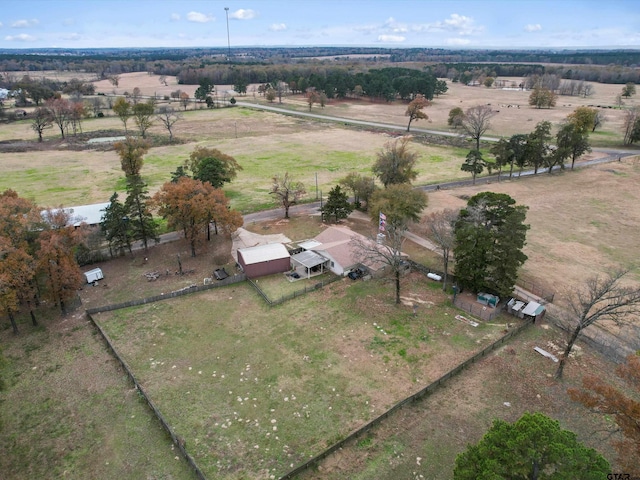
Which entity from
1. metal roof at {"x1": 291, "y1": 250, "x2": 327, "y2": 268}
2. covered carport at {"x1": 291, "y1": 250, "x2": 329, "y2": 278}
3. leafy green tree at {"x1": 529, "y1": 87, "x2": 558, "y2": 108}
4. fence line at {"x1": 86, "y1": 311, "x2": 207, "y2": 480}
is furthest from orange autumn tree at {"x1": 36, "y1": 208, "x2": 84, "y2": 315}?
leafy green tree at {"x1": 529, "y1": 87, "x2": 558, "y2": 108}

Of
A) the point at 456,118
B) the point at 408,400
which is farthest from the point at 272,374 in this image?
the point at 456,118

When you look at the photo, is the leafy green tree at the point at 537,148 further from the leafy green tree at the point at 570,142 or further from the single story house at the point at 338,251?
the single story house at the point at 338,251

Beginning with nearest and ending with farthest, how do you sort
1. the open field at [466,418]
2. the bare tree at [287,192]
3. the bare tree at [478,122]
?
the open field at [466,418] → the bare tree at [287,192] → the bare tree at [478,122]

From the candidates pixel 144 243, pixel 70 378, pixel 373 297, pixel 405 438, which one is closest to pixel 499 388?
pixel 405 438

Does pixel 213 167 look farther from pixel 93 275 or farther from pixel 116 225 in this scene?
pixel 93 275

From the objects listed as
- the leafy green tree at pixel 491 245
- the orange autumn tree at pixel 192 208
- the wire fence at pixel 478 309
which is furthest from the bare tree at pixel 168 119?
the wire fence at pixel 478 309

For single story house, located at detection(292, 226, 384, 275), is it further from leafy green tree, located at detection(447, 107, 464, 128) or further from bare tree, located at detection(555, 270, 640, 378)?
leafy green tree, located at detection(447, 107, 464, 128)
